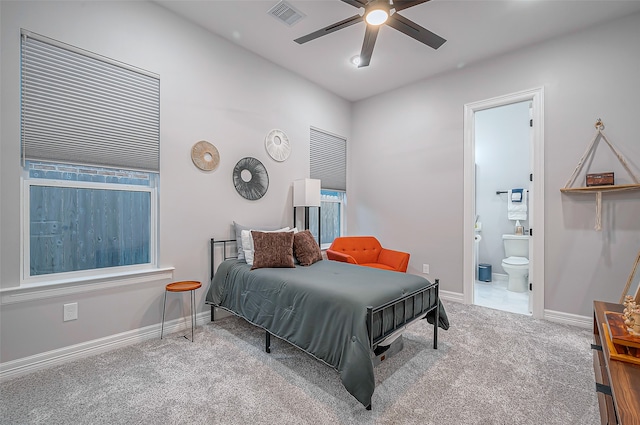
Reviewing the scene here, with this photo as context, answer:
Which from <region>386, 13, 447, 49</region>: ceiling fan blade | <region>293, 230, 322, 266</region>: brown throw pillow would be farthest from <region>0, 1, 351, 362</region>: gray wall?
<region>386, 13, 447, 49</region>: ceiling fan blade

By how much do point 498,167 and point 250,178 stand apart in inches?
178

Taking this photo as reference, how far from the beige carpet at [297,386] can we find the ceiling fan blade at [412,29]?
2.64 metres

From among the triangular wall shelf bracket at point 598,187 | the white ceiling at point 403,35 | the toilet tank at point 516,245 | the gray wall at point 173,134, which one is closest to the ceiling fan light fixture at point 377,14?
the white ceiling at point 403,35

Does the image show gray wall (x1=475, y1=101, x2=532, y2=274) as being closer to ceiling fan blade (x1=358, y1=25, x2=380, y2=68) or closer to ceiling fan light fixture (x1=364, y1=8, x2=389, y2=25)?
ceiling fan blade (x1=358, y1=25, x2=380, y2=68)

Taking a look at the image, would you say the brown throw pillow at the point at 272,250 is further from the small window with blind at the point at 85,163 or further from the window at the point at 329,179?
the window at the point at 329,179

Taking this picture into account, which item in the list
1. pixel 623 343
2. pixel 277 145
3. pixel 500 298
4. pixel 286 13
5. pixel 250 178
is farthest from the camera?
pixel 500 298

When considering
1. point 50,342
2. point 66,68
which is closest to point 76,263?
point 50,342

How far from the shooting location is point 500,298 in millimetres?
4020

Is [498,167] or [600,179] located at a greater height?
[498,167]

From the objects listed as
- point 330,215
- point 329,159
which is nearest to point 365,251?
point 330,215

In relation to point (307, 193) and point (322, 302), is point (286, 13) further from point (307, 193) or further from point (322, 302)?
point (322, 302)

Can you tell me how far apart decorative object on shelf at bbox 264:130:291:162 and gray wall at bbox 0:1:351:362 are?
95mm

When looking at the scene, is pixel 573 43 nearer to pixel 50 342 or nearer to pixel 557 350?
pixel 557 350

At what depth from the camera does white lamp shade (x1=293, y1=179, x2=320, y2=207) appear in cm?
375
